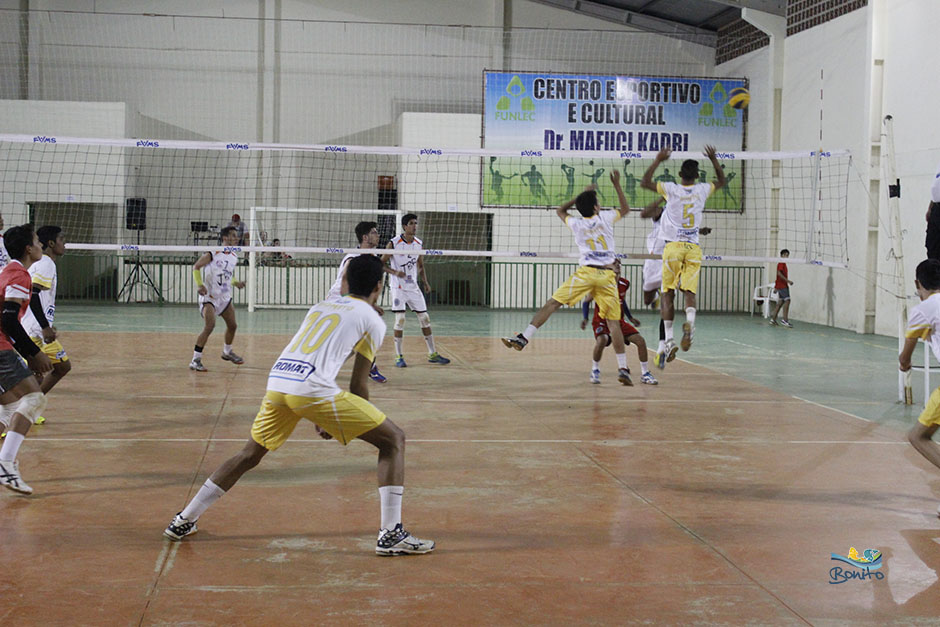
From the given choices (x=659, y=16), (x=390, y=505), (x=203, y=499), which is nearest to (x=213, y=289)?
(x=203, y=499)

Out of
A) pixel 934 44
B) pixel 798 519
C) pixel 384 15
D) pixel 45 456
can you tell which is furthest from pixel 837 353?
pixel 384 15

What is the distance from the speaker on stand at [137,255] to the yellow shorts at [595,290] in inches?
624

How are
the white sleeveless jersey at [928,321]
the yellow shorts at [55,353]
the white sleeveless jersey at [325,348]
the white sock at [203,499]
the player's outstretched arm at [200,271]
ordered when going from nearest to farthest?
the white sleeveless jersey at [325,348] → the white sock at [203,499] → the white sleeveless jersey at [928,321] → the yellow shorts at [55,353] → the player's outstretched arm at [200,271]

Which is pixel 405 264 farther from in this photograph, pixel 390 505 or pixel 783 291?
pixel 783 291

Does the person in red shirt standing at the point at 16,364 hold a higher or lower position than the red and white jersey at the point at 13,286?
lower

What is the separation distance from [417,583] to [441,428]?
171 inches

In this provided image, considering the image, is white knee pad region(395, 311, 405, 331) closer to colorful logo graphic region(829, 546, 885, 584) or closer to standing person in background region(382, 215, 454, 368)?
standing person in background region(382, 215, 454, 368)

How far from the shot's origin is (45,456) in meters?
7.48

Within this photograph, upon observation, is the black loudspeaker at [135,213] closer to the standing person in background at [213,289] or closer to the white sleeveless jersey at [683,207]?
the standing person in background at [213,289]

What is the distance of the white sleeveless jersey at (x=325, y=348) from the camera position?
5.08 meters

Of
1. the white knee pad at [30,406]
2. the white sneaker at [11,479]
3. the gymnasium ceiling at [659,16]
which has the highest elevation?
the gymnasium ceiling at [659,16]

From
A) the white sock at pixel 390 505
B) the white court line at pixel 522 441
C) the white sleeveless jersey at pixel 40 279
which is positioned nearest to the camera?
the white sock at pixel 390 505

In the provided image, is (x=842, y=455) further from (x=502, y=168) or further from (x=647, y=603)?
(x=502, y=168)

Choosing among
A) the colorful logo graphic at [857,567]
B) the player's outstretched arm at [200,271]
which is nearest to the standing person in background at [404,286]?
the player's outstretched arm at [200,271]
